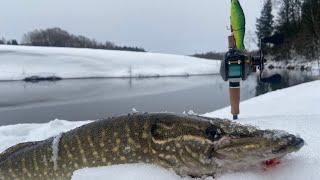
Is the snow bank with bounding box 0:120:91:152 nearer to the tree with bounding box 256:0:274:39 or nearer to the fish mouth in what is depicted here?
the fish mouth

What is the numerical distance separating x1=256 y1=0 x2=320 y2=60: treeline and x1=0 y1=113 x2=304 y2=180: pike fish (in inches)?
977

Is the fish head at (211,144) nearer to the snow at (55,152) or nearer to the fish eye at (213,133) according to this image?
the fish eye at (213,133)

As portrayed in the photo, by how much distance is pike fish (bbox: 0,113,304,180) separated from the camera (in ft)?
5.20

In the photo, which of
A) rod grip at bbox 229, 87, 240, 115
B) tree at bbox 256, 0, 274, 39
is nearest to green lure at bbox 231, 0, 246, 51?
rod grip at bbox 229, 87, 240, 115

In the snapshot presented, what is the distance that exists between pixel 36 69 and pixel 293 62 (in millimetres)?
24259

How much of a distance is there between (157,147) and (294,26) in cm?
3822

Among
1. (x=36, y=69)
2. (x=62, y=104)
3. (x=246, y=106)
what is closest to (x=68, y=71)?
(x=36, y=69)

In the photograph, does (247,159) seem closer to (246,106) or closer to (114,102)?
(246,106)

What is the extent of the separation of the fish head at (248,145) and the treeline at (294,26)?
25.0 meters

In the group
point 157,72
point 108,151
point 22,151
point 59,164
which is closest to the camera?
point 108,151

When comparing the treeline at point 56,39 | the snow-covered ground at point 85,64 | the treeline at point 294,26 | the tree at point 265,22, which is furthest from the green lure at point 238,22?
the treeline at point 56,39

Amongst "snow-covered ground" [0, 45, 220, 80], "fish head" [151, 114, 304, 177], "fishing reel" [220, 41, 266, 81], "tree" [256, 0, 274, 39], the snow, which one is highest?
"tree" [256, 0, 274, 39]

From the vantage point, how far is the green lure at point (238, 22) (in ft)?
17.8

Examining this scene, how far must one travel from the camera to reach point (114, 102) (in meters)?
15.0
